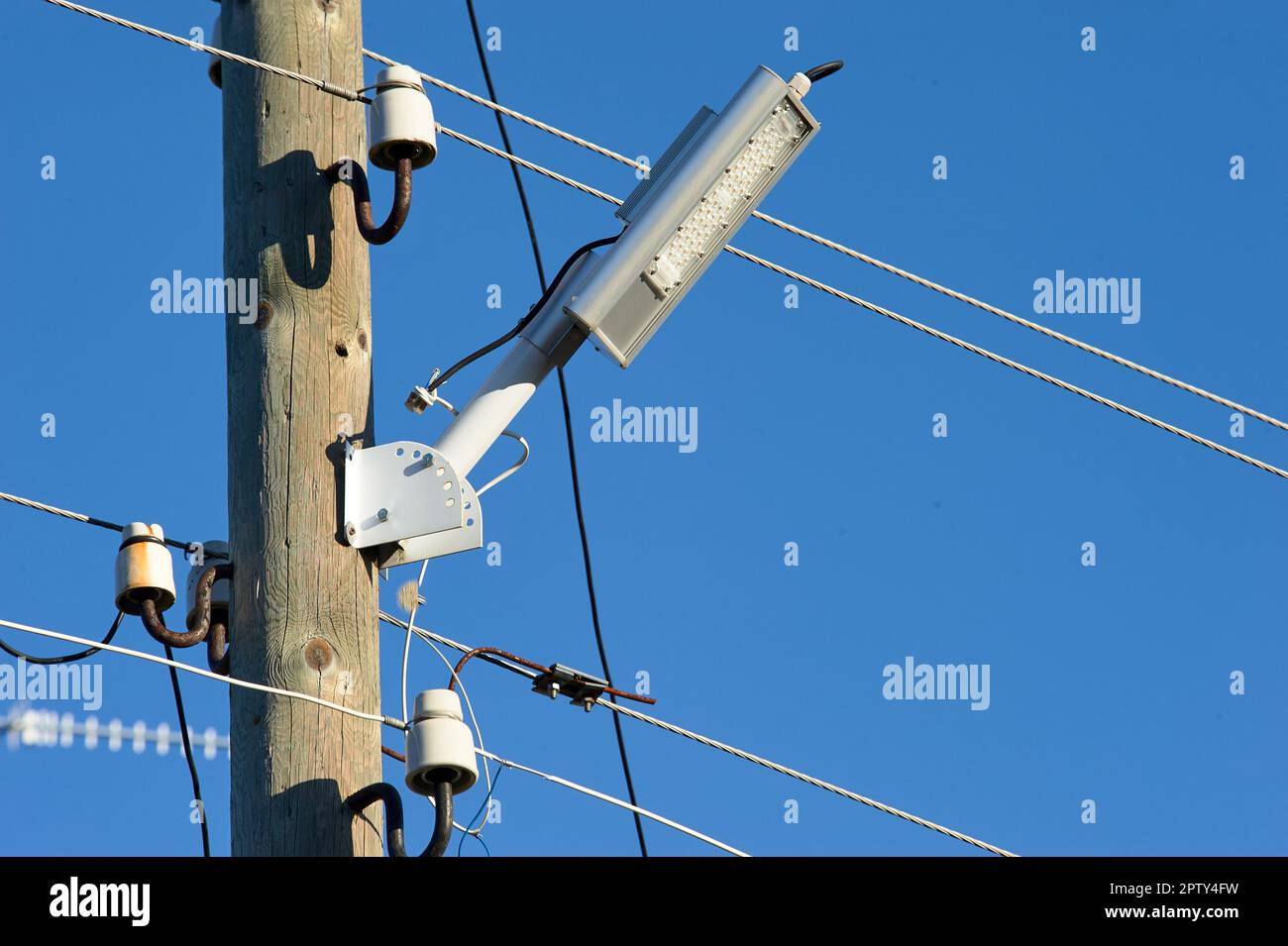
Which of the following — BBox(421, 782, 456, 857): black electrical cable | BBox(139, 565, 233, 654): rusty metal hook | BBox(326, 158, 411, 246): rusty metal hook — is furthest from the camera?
BBox(326, 158, 411, 246): rusty metal hook

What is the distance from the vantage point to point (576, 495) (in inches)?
304

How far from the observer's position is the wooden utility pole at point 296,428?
5.14 meters

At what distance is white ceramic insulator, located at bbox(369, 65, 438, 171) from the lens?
5.61 meters

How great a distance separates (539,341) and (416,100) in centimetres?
69

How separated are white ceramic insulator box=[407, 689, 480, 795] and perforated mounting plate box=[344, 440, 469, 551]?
459 mm

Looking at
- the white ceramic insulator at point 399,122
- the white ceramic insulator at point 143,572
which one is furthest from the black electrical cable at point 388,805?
the white ceramic insulator at point 399,122

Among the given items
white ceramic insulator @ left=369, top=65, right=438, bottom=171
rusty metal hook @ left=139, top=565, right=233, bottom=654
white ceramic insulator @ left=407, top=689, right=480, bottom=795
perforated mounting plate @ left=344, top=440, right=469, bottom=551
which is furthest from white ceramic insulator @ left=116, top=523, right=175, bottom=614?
white ceramic insulator @ left=369, top=65, right=438, bottom=171

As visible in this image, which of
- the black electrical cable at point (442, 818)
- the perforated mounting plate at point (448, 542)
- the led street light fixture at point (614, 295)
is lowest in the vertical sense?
the black electrical cable at point (442, 818)

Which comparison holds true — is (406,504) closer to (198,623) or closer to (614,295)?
(198,623)

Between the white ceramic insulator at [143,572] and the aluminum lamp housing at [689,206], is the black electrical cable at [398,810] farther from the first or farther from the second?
the aluminum lamp housing at [689,206]

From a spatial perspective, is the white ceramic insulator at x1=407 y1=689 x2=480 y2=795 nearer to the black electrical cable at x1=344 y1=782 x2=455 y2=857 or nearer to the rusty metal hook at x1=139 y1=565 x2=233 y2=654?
the black electrical cable at x1=344 y1=782 x2=455 y2=857

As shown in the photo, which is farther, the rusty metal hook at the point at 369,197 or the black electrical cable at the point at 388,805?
the rusty metal hook at the point at 369,197
